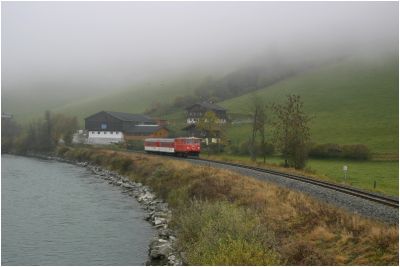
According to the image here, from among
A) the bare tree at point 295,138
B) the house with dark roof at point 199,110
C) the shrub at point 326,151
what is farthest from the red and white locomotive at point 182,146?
the house with dark roof at point 199,110

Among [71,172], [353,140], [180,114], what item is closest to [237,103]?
[180,114]

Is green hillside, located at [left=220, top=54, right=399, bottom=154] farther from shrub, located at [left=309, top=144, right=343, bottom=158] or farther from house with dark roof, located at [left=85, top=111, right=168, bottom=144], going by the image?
house with dark roof, located at [left=85, top=111, right=168, bottom=144]

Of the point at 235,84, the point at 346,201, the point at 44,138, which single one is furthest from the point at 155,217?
the point at 235,84

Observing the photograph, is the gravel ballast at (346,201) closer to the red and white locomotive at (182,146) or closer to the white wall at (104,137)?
the red and white locomotive at (182,146)

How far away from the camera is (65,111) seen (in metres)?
180

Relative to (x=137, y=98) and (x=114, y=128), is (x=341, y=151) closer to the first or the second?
(x=114, y=128)

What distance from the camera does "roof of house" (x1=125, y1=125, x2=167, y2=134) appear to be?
103 metres

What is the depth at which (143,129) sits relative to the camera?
106 meters

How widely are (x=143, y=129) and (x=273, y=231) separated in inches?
3493

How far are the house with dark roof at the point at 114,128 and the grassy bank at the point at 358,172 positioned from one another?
168 feet

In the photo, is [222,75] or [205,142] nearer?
[205,142]

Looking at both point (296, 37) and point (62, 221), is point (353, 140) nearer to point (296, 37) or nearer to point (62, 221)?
point (62, 221)

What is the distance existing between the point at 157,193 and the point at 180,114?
97.4 meters

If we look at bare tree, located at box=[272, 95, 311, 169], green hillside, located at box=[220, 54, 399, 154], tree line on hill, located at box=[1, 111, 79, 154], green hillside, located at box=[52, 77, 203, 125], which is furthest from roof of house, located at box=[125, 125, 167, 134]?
bare tree, located at box=[272, 95, 311, 169]
